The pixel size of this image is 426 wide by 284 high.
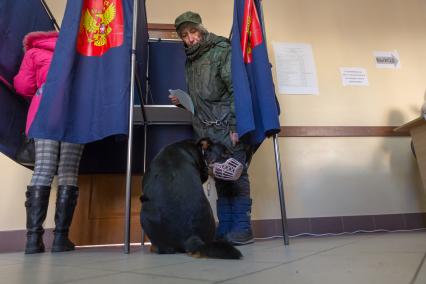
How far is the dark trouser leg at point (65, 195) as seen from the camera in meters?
1.40

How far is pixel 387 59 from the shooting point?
2.51 metres

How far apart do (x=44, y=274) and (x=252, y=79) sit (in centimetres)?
108

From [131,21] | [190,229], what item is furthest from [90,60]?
[190,229]

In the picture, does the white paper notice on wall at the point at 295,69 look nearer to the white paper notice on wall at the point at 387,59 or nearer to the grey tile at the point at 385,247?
the white paper notice on wall at the point at 387,59

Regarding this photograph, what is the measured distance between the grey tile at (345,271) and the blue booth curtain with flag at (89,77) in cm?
81

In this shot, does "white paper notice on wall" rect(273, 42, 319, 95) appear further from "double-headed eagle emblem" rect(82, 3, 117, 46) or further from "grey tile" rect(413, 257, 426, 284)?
"grey tile" rect(413, 257, 426, 284)

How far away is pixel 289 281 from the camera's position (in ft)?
1.78

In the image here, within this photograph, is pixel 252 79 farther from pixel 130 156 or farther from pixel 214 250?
pixel 214 250

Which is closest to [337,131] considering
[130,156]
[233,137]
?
[233,137]

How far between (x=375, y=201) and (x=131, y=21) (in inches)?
80.3

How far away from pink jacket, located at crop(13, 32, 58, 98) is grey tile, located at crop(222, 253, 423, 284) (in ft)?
4.64

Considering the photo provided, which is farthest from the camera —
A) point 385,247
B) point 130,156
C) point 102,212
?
point 102,212

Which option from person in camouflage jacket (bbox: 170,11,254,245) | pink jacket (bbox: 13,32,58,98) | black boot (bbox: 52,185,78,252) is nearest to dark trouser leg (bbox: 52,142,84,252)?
black boot (bbox: 52,185,78,252)

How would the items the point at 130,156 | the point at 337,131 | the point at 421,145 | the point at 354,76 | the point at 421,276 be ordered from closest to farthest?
1. the point at 421,276
2. the point at 130,156
3. the point at 421,145
4. the point at 337,131
5. the point at 354,76
